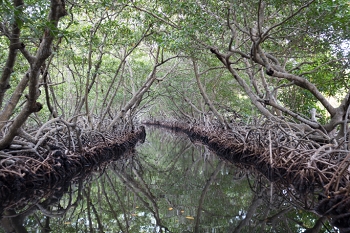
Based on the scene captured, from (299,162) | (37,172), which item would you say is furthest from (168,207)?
(37,172)

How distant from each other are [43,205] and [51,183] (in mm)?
1488

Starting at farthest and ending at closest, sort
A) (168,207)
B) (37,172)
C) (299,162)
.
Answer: (37,172) → (299,162) → (168,207)

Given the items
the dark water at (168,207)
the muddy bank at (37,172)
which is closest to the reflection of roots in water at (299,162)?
the dark water at (168,207)

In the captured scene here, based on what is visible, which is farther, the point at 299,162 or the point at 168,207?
the point at 299,162

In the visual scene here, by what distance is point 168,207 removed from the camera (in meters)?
4.97

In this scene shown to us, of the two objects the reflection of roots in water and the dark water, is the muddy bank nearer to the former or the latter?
the dark water

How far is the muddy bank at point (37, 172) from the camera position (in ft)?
17.1

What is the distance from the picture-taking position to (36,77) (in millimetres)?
4105

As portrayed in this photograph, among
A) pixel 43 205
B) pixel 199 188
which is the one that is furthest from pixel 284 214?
pixel 43 205

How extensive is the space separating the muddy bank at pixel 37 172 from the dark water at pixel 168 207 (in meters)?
0.35

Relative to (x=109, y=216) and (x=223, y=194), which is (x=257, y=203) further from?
(x=109, y=216)

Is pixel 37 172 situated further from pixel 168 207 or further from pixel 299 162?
pixel 299 162

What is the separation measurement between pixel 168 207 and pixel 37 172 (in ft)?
8.29

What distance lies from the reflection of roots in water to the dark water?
0.26m
